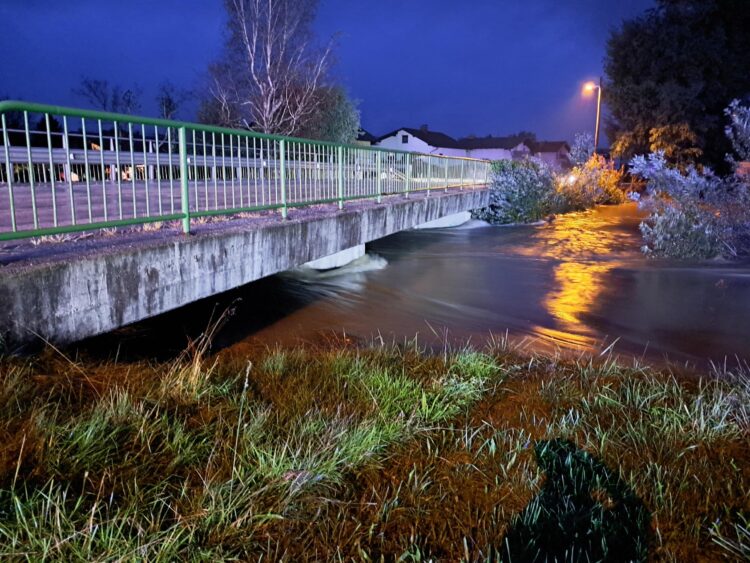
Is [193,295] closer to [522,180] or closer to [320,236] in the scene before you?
[320,236]

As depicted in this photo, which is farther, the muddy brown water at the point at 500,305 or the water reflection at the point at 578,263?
the water reflection at the point at 578,263

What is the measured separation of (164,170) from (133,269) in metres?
4.65

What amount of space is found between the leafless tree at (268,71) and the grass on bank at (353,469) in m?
21.7

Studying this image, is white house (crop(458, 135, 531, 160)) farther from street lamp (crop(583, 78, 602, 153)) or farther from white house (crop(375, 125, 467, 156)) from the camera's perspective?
street lamp (crop(583, 78, 602, 153))

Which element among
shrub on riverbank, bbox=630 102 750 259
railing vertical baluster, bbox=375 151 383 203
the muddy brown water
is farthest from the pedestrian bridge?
shrub on riverbank, bbox=630 102 750 259

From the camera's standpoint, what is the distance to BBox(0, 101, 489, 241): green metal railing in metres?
4.45

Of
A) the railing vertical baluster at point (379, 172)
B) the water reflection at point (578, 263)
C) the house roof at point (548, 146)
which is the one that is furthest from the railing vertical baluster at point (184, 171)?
the house roof at point (548, 146)

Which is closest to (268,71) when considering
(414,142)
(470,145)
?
(414,142)

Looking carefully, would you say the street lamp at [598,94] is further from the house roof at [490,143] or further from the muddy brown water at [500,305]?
the house roof at [490,143]

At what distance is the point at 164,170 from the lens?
8.86 metres

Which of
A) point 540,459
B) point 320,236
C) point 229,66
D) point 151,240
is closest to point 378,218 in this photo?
point 320,236

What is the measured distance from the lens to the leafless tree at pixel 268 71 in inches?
917

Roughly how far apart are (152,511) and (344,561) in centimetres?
85

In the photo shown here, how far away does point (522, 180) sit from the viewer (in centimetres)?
2114
